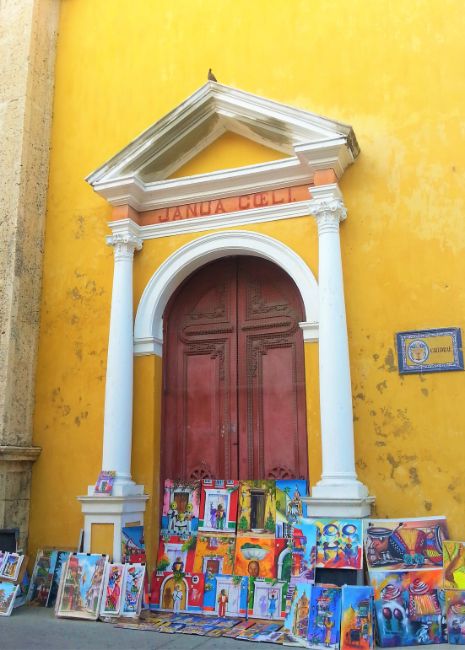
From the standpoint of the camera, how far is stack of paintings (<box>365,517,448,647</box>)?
4.67 m

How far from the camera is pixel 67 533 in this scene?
260 inches

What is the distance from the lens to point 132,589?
5.52 m

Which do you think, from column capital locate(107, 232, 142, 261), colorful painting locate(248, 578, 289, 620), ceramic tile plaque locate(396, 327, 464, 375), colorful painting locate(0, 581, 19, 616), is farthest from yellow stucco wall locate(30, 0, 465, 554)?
colorful painting locate(248, 578, 289, 620)

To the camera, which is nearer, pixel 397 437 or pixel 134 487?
pixel 397 437

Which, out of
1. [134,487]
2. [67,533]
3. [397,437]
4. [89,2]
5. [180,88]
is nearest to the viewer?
[397,437]

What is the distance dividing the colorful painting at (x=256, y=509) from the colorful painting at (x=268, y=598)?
0.43m

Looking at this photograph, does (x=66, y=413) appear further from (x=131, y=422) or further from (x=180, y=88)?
(x=180, y=88)

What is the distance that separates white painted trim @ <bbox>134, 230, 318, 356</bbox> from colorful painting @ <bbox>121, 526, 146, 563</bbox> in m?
1.75

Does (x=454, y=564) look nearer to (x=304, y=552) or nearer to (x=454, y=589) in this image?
(x=454, y=589)

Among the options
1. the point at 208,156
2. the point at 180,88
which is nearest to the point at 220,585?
the point at 208,156

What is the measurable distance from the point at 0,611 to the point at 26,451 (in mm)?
1612

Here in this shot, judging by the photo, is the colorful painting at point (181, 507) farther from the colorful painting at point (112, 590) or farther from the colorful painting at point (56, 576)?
the colorful painting at point (56, 576)

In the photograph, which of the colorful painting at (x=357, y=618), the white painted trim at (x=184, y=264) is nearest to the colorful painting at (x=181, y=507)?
the white painted trim at (x=184, y=264)

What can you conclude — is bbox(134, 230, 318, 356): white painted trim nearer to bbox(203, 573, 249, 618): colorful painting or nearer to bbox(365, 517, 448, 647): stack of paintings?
bbox(203, 573, 249, 618): colorful painting
